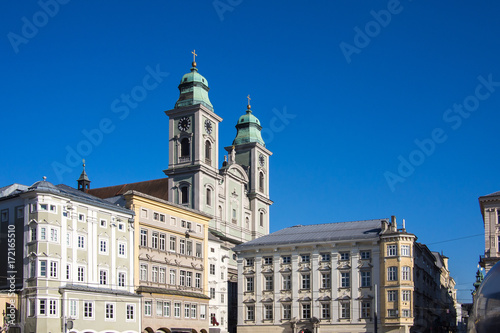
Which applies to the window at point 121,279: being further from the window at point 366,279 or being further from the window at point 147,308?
the window at point 366,279

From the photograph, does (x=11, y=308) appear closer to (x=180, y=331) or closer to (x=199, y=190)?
(x=180, y=331)

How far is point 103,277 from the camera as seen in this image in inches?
2549

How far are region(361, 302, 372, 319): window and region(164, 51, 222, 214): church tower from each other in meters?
33.4

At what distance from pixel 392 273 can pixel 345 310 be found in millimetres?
6940

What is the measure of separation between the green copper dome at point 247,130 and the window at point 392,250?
171 feet

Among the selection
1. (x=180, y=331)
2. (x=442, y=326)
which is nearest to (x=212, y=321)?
(x=180, y=331)

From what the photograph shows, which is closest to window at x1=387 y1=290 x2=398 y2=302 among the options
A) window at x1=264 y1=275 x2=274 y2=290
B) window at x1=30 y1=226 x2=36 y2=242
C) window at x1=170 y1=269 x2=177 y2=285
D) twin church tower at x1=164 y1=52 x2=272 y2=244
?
window at x1=264 y1=275 x2=274 y2=290

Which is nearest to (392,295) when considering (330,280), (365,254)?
(365,254)

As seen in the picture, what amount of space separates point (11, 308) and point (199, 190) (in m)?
47.6

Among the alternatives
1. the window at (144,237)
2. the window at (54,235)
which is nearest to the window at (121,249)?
the window at (144,237)

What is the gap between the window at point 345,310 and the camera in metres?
79.1

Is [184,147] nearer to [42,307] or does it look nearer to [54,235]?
[54,235]

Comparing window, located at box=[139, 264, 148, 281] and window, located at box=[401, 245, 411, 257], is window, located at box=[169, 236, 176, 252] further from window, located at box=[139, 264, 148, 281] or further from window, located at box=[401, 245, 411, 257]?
window, located at box=[401, 245, 411, 257]

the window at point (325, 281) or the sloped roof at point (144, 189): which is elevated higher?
the sloped roof at point (144, 189)
